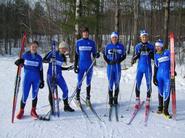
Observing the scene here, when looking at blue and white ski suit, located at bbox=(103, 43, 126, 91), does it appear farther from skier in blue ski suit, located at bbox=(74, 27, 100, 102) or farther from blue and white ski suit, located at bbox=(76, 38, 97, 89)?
blue and white ski suit, located at bbox=(76, 38, 97, 89)

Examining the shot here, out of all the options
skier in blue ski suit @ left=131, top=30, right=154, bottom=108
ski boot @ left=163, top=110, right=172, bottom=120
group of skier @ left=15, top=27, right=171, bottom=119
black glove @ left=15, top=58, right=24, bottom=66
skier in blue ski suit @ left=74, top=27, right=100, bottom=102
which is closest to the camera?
black glove @ left=15, top=58, right=24, bottom=66

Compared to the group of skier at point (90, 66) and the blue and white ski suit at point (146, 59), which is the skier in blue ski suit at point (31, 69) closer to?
the group of skier at point (90, 66)

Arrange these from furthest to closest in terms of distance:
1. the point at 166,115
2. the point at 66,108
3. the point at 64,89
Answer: the point at 66,108
the point at 64,89
the point at 166,115

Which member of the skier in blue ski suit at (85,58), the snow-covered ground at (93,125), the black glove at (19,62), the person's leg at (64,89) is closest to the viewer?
the snow-covered ground at (93,125)

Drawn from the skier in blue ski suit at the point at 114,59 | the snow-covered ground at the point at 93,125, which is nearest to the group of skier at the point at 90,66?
the skier in blue ski suit at the point at 114,59

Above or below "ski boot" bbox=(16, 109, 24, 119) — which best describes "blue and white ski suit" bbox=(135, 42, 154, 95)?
above

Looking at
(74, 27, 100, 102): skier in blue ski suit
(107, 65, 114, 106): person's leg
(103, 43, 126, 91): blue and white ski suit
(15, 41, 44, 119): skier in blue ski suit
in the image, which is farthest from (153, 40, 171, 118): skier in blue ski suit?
(15, 41, 44, 119): skier in blue ski suit

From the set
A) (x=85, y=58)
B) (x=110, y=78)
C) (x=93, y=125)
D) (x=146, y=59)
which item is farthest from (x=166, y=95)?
(x=85, y=58)

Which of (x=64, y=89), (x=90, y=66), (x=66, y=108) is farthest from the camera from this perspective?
(x=90, y=66)

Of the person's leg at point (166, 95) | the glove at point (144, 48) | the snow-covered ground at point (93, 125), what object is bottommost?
the snow-covered ground at point (93, 125)

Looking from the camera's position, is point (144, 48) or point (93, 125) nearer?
point (93, 125)

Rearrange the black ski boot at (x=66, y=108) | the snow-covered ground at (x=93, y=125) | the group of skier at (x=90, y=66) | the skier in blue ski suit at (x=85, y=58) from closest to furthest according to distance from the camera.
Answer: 1. the snow-covered ground at (x=93, y=125)
2. the group of skier at (x=90, y=66)
3. the black ski boot at (x=66, y=108)
4. the skier in blue ski suit at (x=85, y=58)

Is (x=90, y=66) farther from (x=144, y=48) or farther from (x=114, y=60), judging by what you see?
(x=144, y=48)

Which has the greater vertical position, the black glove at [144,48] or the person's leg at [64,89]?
the black glove at [144,48]
